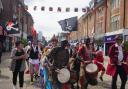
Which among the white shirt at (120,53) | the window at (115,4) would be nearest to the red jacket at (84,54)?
the white shirt at (120,53)

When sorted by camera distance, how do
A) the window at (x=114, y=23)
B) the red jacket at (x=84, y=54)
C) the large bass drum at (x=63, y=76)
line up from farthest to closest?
the window at (x=114, y=23), the red jacket at (x=84, y=54), the large bass drum at (x=63, y=76)

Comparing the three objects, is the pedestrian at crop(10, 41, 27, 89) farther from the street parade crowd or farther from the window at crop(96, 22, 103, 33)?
the window at crop(96, 22, 103, 33)

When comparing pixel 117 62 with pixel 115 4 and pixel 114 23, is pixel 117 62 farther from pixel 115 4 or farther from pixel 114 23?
pixel 115 4

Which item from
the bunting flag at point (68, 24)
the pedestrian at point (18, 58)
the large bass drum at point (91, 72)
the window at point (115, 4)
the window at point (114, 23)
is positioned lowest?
the large bass drum at point (91, 72)

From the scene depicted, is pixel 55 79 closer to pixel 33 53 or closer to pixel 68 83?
pixel 68 83

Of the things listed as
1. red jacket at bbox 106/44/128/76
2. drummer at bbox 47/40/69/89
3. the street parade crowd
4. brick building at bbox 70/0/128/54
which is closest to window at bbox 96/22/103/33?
brick building at bbox 70/0/128/54

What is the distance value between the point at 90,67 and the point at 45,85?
194 centimetres

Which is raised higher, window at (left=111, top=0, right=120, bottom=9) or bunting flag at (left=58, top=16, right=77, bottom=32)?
window at (left=111, top=0, right=120, bottom=9)

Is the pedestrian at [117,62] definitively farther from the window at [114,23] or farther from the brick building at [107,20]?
the window at [114,23]

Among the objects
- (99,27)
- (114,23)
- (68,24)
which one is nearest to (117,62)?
(68,24)

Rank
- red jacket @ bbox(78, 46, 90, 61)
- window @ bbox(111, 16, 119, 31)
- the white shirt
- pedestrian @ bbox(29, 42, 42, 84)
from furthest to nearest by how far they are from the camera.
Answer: window @ bbox(111, 16, 119, 31), pedestrian @ bbox(29, 42, 42, 84), red jacket @ bbox(78, 46, 90, 61), the white shirt

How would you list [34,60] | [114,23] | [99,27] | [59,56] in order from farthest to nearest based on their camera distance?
[99,27] → [114,23] → [34,60] → [59,56]

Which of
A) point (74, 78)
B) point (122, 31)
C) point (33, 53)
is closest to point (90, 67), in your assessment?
point (74, 78)

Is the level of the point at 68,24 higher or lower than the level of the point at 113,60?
higher
